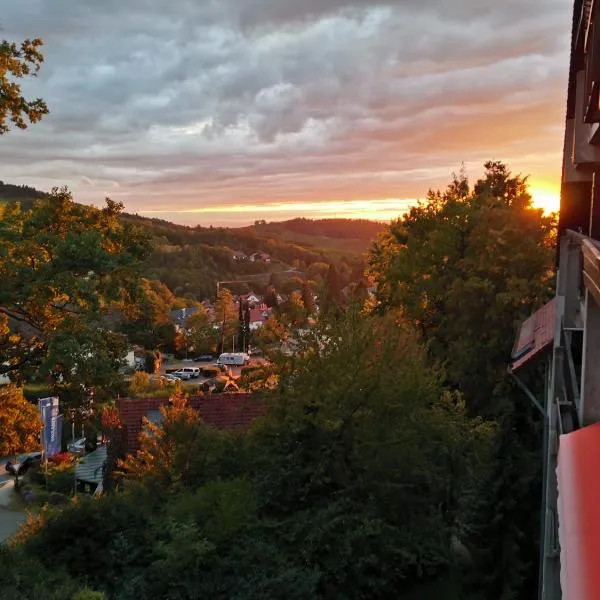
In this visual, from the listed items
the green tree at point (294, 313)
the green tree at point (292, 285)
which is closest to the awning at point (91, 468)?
the green tree at point (294, 313)

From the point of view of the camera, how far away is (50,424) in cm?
2144

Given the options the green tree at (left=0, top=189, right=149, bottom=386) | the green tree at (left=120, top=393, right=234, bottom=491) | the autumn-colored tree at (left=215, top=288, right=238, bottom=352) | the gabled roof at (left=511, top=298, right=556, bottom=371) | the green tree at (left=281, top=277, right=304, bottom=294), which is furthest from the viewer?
the green tree at (left=281, top=277, right=304, bottom=294)

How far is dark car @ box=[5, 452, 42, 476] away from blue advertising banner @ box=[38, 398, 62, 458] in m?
5.53

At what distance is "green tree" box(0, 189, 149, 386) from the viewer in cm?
1055

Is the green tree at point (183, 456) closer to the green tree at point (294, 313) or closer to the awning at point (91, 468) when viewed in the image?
the green tree at point (294, 313)

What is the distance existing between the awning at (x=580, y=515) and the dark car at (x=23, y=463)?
28595 mm

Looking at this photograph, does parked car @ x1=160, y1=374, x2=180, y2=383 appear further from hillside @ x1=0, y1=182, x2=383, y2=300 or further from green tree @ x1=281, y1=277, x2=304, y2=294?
green tree @ x1=281, y1=277, x2=304, y2=294

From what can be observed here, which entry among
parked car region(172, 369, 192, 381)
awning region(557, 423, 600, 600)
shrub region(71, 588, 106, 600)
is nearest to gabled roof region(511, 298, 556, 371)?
awning region(557, 423, 600, 600)

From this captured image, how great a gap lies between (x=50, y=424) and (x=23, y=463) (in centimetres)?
760

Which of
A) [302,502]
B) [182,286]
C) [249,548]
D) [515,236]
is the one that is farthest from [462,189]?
[182,286]

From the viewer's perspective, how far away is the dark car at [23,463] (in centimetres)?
2694

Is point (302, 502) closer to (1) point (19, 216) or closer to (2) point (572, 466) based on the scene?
(1) point (19, 216)

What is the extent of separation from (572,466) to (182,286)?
103m

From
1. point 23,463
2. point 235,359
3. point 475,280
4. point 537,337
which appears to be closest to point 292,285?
point 235,359
